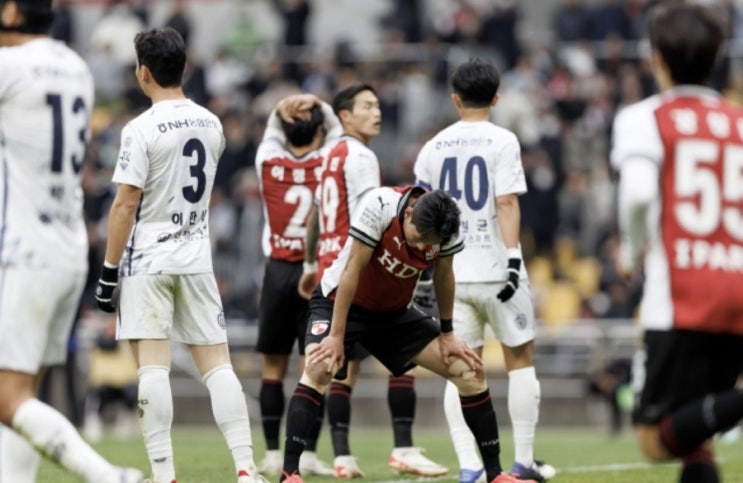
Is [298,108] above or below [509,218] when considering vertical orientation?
above

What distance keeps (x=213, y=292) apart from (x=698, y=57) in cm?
380

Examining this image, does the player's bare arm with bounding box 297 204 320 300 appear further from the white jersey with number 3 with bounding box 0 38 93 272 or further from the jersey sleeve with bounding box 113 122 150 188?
the white jersey with number 3 with bounding box 0 38 93 272

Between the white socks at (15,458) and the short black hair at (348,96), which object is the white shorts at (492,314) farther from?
the white socks at (15,458)

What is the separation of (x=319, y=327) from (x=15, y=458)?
263cm

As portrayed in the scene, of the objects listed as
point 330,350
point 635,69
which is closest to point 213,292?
point 330,350

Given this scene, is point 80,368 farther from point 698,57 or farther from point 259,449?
point 698,57

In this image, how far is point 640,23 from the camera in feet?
86.1

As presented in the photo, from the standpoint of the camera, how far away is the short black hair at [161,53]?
9102mm

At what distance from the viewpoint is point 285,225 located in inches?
467

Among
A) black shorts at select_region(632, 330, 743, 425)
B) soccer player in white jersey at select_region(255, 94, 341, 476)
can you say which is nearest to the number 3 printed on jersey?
black shorts at select_region(632, 330, 743, 425)

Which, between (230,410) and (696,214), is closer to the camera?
(696,214)

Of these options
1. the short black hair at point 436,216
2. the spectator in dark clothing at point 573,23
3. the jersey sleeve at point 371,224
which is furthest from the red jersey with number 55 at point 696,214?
the spectator in dark clothing at point 573,23

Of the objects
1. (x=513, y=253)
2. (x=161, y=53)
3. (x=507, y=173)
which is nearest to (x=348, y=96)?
(x=507, y=173)

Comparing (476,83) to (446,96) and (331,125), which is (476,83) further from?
(446,96)
